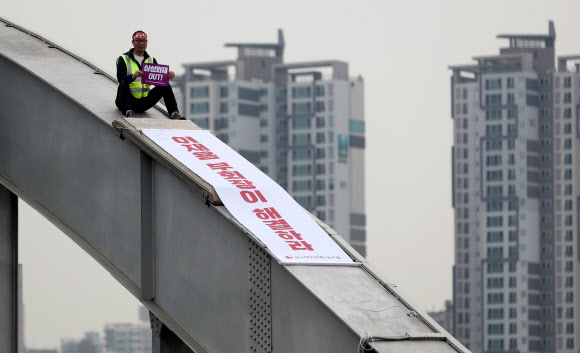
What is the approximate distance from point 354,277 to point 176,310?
1.60 m

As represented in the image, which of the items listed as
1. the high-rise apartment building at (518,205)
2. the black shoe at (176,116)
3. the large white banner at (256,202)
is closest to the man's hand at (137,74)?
the black shoe at (176,116)

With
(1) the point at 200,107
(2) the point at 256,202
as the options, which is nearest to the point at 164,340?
(2) the point at 256,202

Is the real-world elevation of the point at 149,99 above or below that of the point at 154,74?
below

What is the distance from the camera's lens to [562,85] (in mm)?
185000

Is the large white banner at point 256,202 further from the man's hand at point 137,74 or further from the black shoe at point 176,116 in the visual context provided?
the man's hand at point 137,74

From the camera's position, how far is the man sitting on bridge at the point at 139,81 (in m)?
13.5

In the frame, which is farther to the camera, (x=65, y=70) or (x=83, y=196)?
(x=65, y=70)

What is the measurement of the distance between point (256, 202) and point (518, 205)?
6863 inches

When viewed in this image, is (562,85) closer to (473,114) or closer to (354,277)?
(473,114)

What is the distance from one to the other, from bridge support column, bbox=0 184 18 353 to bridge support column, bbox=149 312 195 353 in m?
2.32

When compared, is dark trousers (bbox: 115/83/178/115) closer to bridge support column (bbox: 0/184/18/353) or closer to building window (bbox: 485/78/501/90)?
bridge support column (bbox: 0/184/18/353)

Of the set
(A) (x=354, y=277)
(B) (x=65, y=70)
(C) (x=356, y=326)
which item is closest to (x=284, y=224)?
(A) (x=354, y=277)

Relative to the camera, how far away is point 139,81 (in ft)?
44.7

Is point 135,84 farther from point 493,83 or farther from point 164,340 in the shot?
point 493,83
